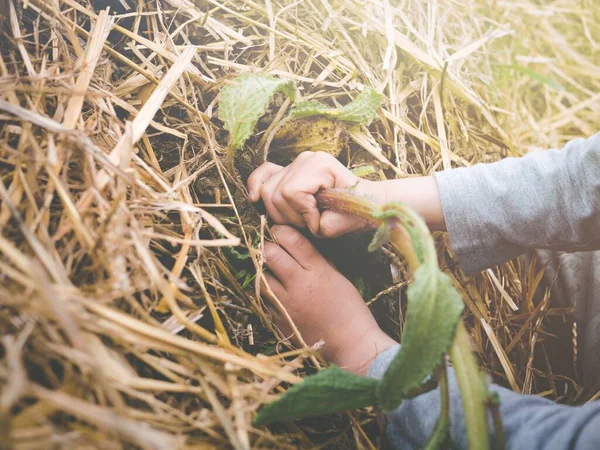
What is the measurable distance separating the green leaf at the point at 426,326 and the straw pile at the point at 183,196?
18 centimetres

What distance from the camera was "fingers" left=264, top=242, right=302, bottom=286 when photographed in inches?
32.9

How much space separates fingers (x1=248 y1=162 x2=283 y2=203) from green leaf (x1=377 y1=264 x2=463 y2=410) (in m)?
0.40

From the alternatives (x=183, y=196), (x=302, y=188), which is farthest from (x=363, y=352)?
(x=183, y=196)

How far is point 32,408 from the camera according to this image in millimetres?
429

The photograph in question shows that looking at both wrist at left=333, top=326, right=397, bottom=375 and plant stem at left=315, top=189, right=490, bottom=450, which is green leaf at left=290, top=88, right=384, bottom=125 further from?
wrist at left=333, top=326, right=397, bottom=375

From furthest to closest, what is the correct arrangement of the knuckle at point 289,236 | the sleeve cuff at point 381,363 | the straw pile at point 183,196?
1. the knuckle at point 289,236
2. the sleeve cuff at point 381,363
3. the straw pile at point 183,196

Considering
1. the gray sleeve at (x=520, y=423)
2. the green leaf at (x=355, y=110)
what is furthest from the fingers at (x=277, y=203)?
the gray sleeve at (x=520, y=423)

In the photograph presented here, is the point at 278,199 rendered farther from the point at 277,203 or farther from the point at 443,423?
the point at 443,423

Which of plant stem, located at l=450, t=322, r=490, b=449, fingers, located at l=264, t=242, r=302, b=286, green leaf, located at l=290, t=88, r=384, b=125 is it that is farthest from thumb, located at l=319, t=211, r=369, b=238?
plant stem, located at l=450, t=322, r=490, b=449

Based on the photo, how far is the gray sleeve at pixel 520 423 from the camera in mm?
529

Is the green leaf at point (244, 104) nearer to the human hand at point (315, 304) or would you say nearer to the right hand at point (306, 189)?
the right hand at point (306, 189)

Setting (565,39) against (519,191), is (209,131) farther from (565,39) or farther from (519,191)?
(565,39)

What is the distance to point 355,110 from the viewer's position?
34.9 inches

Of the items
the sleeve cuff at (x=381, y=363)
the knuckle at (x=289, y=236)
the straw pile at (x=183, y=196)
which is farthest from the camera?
the knuckle at (x=289, y=236)
